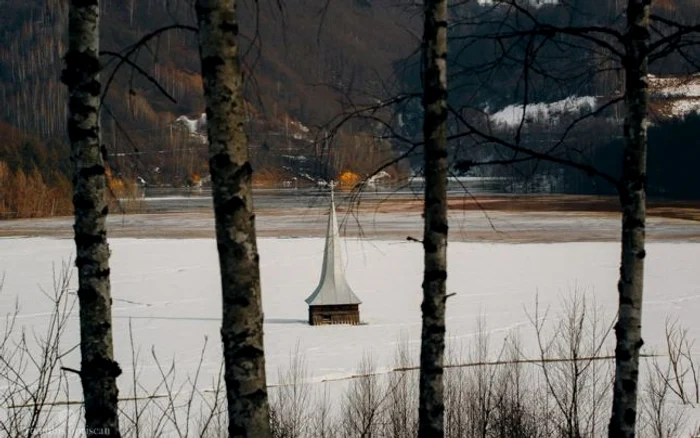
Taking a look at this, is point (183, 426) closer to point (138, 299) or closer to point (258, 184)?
point (138, 299)

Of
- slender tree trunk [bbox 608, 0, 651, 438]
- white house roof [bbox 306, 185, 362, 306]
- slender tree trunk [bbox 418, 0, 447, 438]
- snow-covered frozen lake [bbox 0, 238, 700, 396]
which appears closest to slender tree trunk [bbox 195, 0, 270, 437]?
slender tree trunk [bbox 418, 0, 447, 438]

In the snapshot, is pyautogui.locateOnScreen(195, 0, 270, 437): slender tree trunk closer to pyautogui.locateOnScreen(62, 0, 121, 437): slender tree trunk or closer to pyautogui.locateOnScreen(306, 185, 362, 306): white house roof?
pyautogui.locateOnScreen(62, 0, 121, 437): slender tree trunk

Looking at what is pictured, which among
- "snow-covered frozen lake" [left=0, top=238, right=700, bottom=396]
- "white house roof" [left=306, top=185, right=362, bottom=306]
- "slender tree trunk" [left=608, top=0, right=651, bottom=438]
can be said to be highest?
"slender tree trunk" [left=608, top=0, right=651, bottom=438]

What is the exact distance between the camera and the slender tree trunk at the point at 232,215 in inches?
126

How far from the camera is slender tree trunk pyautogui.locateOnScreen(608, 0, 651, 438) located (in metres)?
4.64

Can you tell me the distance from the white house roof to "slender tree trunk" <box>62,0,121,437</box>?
24.0 meters

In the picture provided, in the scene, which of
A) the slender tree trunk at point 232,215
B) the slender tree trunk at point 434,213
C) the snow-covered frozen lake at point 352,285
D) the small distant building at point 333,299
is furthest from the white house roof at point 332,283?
the slender tree trunk at point 232,215

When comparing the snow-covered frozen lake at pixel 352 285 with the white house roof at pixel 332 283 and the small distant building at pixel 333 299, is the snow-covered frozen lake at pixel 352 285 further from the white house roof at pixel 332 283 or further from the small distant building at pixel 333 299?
the white house roof at pixel 332 283

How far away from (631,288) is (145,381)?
617 inches

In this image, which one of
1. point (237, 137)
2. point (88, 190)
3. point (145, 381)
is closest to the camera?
point (237, 137)

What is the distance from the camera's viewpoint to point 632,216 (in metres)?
4.68

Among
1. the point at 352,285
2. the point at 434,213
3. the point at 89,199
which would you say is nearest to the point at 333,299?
the point at 352,285

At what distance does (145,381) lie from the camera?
1898 cm

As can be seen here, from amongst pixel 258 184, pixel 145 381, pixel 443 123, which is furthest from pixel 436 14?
pixel 258 184
